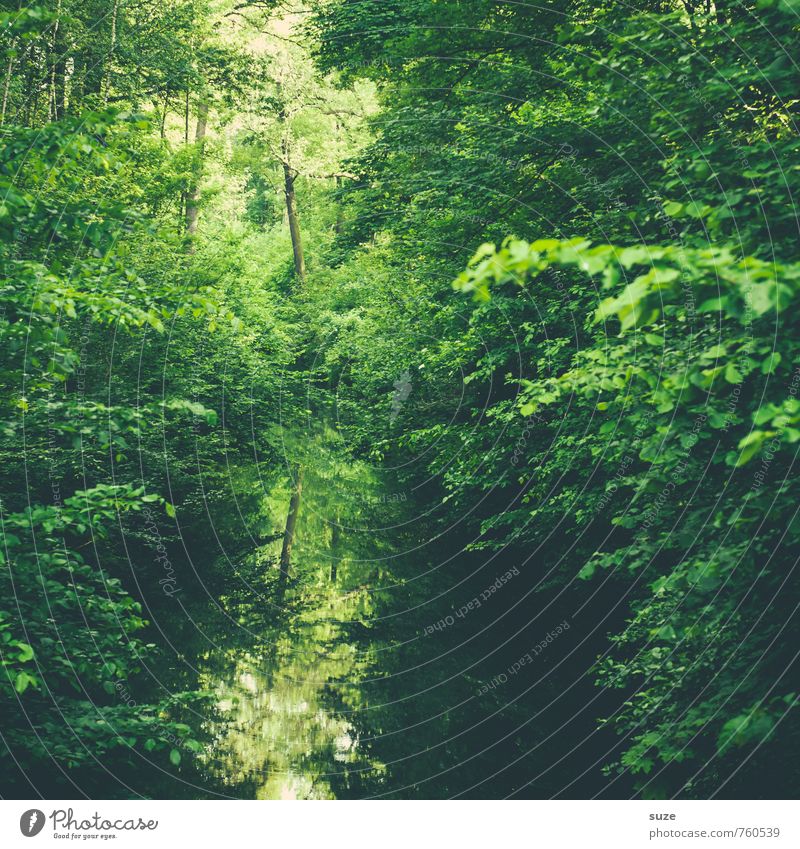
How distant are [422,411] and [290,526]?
476 centimetres

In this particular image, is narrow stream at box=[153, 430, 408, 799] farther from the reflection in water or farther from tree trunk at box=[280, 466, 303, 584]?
tree trunk at box=[280, 466, 303, 584]

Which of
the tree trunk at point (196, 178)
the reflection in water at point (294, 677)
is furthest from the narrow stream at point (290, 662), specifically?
the tree trunk at point (196, 178)

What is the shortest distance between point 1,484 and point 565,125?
8518 mm

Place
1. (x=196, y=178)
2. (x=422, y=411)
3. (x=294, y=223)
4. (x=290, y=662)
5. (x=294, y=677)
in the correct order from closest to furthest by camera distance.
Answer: (x=294, y=677) → (x=290, y=662) → (x=196, y=178) → (x=422, y=411) → (x=294, y=223)

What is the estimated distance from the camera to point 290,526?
16672 millimetres

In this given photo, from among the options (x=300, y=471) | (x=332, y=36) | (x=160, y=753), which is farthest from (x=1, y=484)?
(x=300, y=471)

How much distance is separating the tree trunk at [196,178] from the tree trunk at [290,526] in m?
7.18

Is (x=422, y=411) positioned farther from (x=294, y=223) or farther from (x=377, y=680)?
(x=294, y=223)

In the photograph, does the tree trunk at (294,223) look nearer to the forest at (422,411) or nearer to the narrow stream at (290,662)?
the forest at (422,411)

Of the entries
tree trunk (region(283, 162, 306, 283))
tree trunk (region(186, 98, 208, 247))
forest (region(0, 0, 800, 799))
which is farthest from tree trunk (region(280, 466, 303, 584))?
tree trunk (region(283, 162, 306, 283))

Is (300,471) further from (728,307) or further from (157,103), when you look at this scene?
(728,307)

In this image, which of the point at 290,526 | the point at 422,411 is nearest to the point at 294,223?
the point at 422,411

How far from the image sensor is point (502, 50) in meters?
9.29

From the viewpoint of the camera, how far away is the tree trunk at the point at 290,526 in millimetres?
14086
